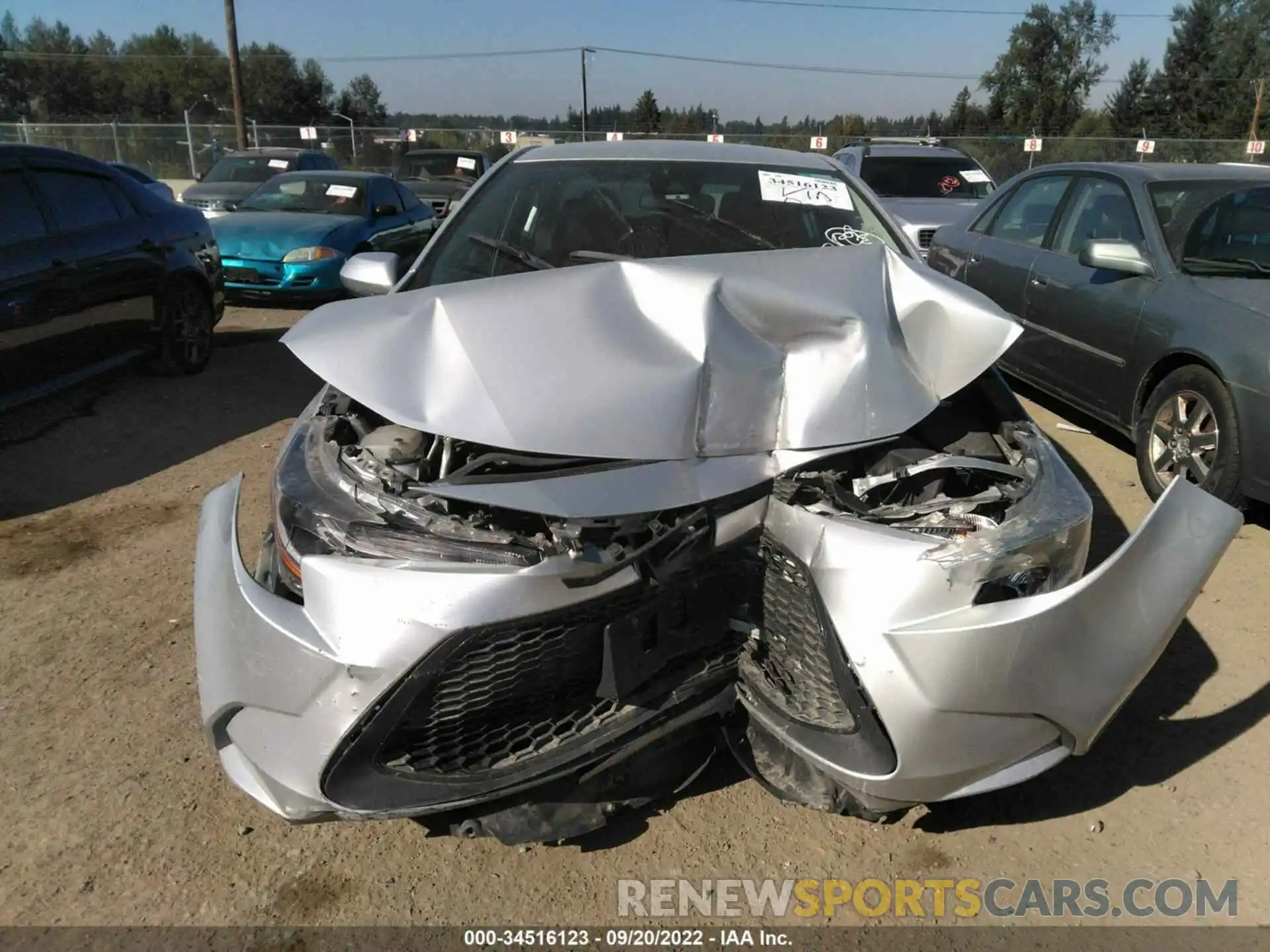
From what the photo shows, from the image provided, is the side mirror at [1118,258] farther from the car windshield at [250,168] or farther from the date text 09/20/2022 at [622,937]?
the car windshield at [250,168]

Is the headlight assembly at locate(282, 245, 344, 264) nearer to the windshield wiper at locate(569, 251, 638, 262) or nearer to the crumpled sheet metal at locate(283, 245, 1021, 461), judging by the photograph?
the windshield wiper at locate(569, 251, 638, 262)

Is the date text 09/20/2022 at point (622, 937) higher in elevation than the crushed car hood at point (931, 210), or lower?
lower

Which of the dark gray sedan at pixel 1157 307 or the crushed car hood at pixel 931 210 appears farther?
the crushed car hood at pixel 931 210

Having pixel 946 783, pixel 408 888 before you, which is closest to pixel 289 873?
pixel 408 888

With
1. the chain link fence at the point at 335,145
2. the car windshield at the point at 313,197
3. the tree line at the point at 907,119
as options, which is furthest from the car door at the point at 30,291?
the tree line at the point at 907,119

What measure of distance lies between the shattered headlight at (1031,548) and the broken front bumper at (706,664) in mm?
43

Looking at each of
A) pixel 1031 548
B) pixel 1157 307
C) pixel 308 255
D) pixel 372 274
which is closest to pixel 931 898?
pixel 1031 548

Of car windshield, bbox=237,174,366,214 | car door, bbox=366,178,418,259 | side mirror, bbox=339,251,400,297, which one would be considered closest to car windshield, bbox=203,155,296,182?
car windshield, bbox=237,174,366,214

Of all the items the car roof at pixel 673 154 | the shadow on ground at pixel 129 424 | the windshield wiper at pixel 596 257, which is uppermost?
the car roof at pixel 673 154

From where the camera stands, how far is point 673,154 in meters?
3.82

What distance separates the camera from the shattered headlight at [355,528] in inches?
76.8

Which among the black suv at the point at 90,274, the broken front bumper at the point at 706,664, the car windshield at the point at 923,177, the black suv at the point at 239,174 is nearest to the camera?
the broken front bumper at the point at 706,664

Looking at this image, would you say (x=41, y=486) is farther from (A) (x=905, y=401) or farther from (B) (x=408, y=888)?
(A) (x=905, y=401)

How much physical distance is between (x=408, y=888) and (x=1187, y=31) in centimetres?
6399
